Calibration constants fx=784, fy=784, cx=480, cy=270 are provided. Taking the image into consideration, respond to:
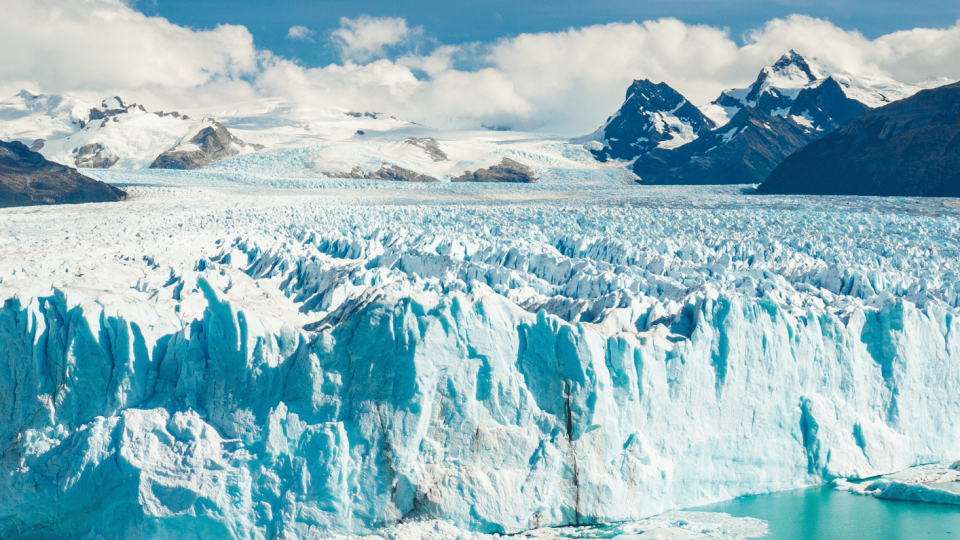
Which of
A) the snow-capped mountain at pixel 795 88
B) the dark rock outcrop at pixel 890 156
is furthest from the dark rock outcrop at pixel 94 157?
the snow-capped mountain at pixel 795 88

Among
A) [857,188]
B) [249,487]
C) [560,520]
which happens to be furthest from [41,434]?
[857,188]

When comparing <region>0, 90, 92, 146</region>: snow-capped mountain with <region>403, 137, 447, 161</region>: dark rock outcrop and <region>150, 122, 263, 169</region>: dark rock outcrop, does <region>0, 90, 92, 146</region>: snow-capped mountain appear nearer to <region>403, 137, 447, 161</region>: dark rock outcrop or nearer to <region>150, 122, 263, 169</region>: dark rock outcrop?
<region>150, 122, 263, 169</region>: dark rock outcrop

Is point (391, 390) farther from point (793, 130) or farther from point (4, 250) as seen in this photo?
point (793, 130)

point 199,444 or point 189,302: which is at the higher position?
point 189,302

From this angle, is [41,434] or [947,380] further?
[947,380]

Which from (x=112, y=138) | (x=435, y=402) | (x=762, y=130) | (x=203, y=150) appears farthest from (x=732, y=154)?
(x=435, y=402)

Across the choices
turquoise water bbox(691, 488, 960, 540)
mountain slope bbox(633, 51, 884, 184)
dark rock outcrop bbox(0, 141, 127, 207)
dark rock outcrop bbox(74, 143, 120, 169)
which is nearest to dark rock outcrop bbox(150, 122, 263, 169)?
dark rock outcrop bbox(74, 143, 120, 169)
